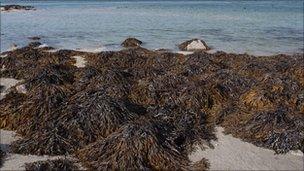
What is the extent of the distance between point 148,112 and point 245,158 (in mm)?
2252

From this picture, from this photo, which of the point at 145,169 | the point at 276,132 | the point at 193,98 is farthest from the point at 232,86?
the point at 145,169

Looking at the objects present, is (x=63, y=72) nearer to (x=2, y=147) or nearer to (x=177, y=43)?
(x=2, y=147)

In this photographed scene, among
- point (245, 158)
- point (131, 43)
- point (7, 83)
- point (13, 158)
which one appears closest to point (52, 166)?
point (13, 158)

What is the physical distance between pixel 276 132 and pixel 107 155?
117 inches

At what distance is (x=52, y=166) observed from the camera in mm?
6203

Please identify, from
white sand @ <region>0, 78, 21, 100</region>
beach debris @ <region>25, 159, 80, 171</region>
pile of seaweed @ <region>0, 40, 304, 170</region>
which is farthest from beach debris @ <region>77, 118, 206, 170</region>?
white sand @ <region>0, 78, 21, 100</region>

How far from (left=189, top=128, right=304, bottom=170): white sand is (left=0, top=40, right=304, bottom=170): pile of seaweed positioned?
0.54ft

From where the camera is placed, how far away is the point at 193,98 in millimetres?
8945

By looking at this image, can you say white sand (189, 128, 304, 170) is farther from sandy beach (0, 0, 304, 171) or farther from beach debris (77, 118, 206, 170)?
beach debris (77, 118, 206, 170)

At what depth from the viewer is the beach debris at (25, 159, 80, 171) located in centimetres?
618

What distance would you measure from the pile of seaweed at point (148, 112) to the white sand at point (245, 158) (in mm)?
166

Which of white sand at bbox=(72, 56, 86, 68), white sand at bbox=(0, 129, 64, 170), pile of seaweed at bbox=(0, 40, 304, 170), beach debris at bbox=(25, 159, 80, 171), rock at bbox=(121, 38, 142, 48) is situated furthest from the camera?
rock at bbox=(121, 38, 142, 48)

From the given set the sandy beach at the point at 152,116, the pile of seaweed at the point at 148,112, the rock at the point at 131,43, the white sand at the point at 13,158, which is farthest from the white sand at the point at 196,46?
the white sand at the point at 13,158

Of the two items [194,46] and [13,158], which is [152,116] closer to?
[13,158]
